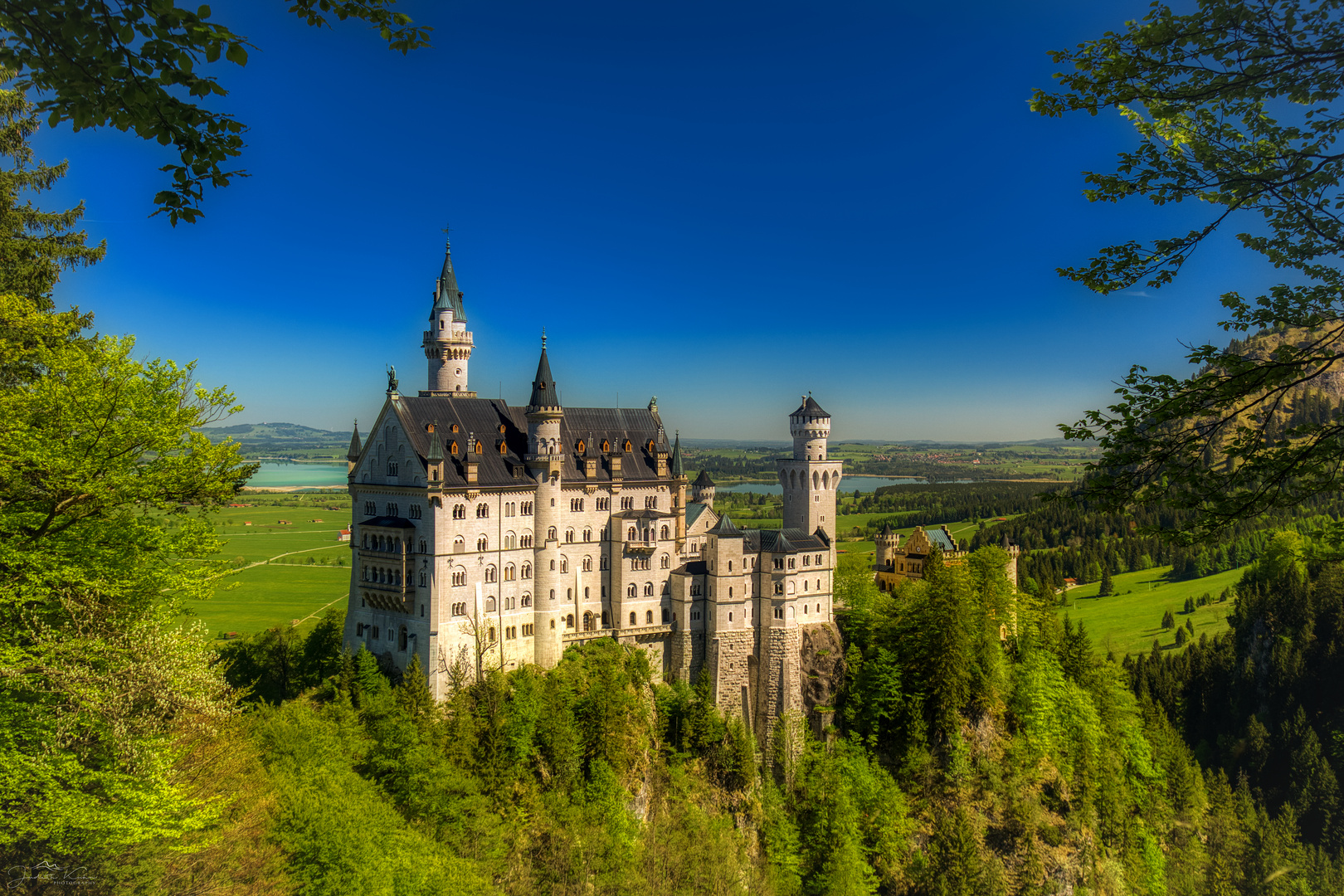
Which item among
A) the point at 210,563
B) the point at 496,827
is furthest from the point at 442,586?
the point at 210,563

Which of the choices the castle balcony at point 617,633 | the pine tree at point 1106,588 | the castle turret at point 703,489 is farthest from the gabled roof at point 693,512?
the pine tree at point 1106,588

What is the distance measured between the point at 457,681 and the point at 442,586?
6.92 meters

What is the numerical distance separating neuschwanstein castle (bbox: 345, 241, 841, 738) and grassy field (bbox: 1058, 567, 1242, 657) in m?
74.9

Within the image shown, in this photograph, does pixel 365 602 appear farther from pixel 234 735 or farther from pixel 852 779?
pixel 852 779

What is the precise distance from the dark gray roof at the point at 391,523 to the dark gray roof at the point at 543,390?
1320cm

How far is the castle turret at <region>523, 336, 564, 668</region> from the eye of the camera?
62.9m

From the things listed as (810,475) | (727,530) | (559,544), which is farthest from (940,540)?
(559,544)

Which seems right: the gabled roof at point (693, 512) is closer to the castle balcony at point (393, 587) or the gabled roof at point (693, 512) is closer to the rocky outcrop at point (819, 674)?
the rocky outcrop at point (819, 674)

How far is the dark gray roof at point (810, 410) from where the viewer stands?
75.7m

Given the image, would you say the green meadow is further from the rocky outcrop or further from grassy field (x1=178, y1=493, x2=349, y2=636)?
the rocky outcrop

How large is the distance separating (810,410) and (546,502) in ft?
90.8

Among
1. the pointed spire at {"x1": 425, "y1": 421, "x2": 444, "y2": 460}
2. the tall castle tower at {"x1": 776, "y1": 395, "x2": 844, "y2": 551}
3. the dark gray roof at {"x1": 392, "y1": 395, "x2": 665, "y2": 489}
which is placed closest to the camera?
the pointed spire at {"x1": 425, "y1": 421, "x2": 444, "y2": 460}

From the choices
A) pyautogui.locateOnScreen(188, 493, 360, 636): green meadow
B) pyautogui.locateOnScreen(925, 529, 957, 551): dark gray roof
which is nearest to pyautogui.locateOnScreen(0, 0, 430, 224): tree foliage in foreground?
pyautogui.locateOnScreen(925, 529, 957, 551): dark gray roof

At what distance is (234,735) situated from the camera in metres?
39.5
